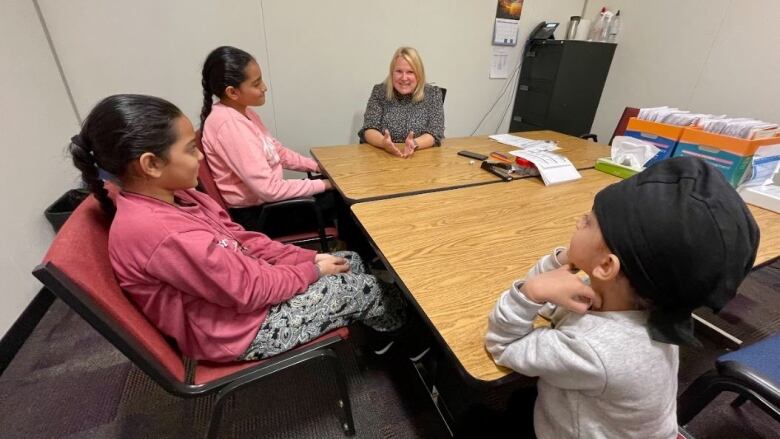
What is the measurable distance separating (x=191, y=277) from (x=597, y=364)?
2.75 feet

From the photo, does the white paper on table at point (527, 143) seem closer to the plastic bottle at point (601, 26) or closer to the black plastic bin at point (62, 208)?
the plastic bottle at point (601, 26)

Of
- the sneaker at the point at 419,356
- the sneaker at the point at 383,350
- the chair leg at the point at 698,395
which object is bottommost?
the sneaker at the point at 383,350

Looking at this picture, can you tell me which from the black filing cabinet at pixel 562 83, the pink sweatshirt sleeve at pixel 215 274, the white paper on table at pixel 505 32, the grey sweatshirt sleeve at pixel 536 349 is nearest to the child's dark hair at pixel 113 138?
the pink sweatshirt sleeve at pixel 215 274

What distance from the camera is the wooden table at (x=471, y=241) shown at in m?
0.71

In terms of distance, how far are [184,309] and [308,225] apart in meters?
0.79

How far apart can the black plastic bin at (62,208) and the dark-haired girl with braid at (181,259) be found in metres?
1.41

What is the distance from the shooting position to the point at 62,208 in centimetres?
184

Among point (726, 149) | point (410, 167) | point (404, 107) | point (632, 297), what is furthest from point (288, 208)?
point (726, 149)

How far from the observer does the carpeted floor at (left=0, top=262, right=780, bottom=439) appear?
1.19m

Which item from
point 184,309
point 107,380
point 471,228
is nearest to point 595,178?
point 471,228

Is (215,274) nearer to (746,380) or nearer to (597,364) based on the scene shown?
(597,364)

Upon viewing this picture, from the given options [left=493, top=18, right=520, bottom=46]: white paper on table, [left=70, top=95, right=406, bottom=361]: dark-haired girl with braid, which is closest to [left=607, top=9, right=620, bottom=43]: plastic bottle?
[left=493, top=18, right=520, bottom=46]: white paper on table

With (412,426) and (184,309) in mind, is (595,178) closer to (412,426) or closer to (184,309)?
(412,426)

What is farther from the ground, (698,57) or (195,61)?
(698,57)
